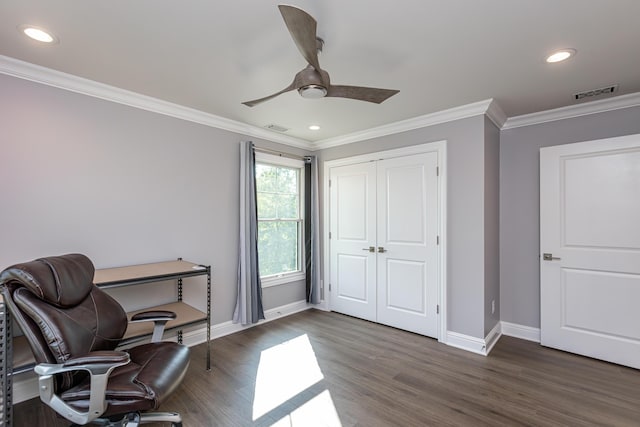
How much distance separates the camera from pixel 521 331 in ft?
11.5

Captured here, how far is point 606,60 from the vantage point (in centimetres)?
225

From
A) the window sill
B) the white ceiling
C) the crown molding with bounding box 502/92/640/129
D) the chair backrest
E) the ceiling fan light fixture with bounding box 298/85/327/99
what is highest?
the white ceiling

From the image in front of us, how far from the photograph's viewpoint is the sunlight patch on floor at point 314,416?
2010 mm

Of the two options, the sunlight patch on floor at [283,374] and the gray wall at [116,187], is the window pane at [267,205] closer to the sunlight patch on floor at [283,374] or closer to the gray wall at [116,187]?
the gray wall at [116,187]

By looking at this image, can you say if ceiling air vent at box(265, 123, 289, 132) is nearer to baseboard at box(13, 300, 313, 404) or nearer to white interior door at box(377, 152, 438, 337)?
white interior door at box(377, 152, 438, 337)

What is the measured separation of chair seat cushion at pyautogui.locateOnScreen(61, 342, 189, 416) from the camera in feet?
4.92

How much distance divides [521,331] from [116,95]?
498 centimetres

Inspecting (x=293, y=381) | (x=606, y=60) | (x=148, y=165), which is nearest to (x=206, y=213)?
(x=148, y=165)

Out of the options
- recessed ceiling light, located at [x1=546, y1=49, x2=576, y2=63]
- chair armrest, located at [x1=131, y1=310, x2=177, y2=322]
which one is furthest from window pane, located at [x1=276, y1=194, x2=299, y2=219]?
recessed ceiling light, located at [x1=546, y1=49, x2=576, y2=63]

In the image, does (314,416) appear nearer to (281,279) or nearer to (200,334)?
(200,334)

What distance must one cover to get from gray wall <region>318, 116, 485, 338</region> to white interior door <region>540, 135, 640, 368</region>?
2.59 ft

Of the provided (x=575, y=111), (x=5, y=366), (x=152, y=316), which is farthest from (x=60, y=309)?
(x=575, y=111)

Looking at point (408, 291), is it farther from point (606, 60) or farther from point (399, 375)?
point (606, 60)

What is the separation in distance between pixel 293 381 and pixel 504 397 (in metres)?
1.67
